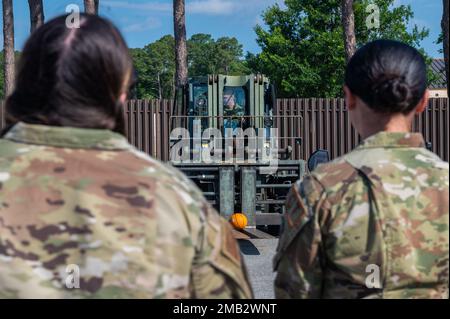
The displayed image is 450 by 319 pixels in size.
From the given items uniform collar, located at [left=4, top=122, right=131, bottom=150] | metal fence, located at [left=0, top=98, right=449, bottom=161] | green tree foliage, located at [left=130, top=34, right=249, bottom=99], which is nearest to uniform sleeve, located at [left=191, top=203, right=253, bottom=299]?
uniform collar, located at [left=4, top=122, right=131, bottom=150]

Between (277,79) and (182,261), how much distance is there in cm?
4242

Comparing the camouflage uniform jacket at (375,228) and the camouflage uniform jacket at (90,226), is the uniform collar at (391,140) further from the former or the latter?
the camouflage uniform jacket at (90,226)

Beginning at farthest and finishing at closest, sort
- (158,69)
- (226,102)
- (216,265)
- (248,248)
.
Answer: (158,69), (226,102), (248,248), (216,265)

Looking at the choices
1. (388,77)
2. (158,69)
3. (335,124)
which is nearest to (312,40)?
(335,124)

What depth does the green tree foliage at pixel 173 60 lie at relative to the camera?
10712cm

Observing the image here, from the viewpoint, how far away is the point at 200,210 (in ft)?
5.88

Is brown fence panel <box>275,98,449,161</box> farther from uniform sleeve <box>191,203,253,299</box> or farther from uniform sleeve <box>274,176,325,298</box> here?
uniform sleeve <box>191,203,253,299</box>

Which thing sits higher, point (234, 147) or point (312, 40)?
point (312, 40)

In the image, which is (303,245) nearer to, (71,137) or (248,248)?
(71,137)

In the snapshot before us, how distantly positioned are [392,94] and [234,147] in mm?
8207

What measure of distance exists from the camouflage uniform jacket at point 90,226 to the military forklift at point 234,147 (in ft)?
25.9

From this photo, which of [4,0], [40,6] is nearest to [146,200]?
[40,6]

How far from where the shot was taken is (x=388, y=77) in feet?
7.52
